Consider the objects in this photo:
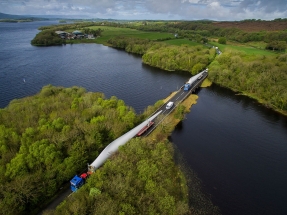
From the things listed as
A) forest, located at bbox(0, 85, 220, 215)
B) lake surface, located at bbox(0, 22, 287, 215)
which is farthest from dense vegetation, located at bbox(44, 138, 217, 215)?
lake surface, located at bbox(0, 22, 287, 215)

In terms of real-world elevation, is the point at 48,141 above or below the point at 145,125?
above

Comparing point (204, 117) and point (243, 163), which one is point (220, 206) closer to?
point (243, 163)

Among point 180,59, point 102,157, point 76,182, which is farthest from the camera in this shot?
point 180,59

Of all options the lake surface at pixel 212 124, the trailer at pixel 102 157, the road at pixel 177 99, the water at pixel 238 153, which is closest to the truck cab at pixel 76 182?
the trailer at pixel 102 157

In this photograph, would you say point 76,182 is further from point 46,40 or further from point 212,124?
point 46,40

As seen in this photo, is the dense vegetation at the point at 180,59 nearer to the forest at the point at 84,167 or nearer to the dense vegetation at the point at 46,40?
the forest at the point at 84,167

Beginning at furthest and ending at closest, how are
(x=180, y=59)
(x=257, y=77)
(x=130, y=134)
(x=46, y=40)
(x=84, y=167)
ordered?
(x=46, y=40) < (x=180, y=59) < (x=257, y=77) < (x=130, y=134) < (x=84, y=167)

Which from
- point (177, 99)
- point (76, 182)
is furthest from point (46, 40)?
point (76, 182)
